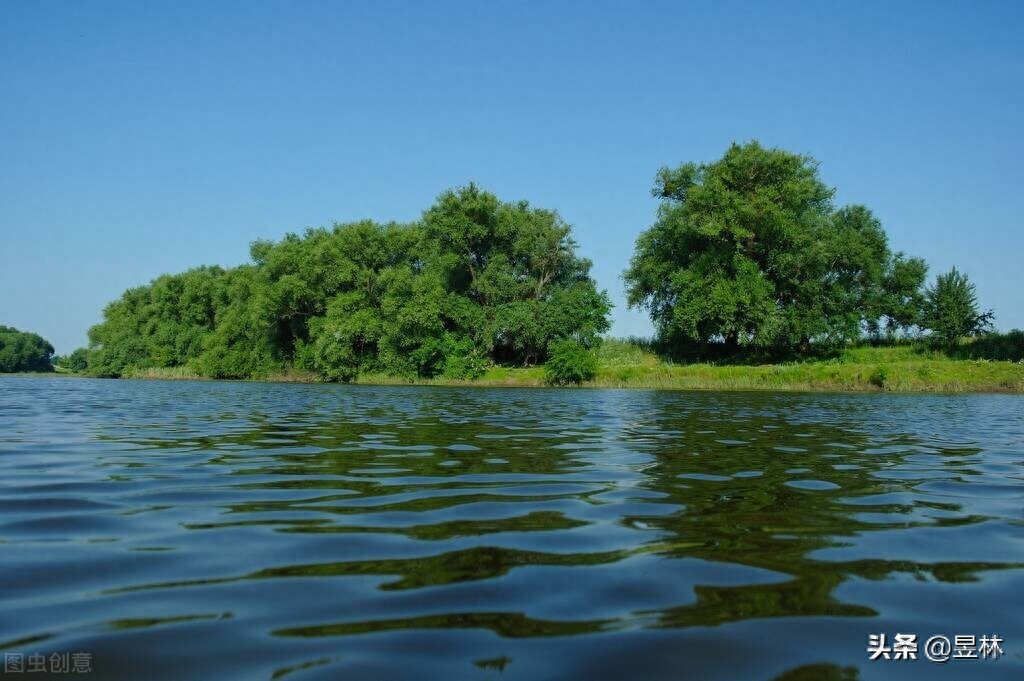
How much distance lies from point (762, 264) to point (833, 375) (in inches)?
748

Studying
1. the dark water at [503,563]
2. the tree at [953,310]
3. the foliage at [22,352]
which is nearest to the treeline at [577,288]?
the tree at [953,310]

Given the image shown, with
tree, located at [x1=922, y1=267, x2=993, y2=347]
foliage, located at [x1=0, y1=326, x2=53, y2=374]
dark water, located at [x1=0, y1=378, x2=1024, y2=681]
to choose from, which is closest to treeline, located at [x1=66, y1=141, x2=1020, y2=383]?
tree, located at [x1=922, y1=267, x2=993, y2=347]

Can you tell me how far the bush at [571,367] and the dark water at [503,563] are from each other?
40.3 meters

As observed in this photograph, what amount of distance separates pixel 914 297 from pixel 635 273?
24853mm

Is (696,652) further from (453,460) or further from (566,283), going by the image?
(566,283)

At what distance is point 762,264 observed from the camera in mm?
61000

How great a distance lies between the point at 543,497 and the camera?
6.92m

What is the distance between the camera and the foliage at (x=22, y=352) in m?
120

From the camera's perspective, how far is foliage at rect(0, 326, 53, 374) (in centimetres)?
11962

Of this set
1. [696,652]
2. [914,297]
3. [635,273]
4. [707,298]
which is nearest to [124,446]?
[696,652]

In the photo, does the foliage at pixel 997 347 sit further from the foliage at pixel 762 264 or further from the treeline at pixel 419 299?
the treeline at pixel 419 299

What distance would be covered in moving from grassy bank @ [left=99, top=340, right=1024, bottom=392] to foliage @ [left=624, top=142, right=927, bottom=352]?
18.2ft

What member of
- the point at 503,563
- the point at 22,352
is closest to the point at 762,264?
the point at 503,563

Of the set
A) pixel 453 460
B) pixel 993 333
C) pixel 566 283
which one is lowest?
pixel 453 460
